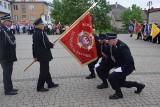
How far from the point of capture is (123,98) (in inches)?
216

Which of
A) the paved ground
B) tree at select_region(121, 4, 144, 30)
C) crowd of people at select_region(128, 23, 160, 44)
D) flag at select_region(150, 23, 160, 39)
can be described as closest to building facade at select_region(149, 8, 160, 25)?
crowd of people at select_region(128, 23, 160, 44)

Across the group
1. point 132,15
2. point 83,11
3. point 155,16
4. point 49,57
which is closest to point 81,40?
point 49,57

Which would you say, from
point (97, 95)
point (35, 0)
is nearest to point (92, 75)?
point (97, 95)

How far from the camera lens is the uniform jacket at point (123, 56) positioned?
5223 mm

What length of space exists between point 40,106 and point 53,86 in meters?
1.37

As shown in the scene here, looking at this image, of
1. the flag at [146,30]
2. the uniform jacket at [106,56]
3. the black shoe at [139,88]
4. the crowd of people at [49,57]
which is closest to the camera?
the crowd of people at [49,57]

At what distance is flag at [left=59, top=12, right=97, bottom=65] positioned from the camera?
632 centimetres

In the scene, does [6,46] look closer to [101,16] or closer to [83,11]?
[83,11]

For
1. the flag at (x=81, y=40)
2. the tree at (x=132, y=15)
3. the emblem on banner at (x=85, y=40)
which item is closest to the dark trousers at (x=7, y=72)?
the flag at (x=81, y=40)

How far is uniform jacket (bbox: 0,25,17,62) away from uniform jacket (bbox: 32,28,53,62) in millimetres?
550

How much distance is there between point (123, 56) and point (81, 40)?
4.91ft

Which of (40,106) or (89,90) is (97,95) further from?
(40,106)

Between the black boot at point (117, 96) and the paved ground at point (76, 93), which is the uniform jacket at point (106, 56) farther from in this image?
the black boot at point (117, 96)

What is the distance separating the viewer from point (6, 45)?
5.70 meters
